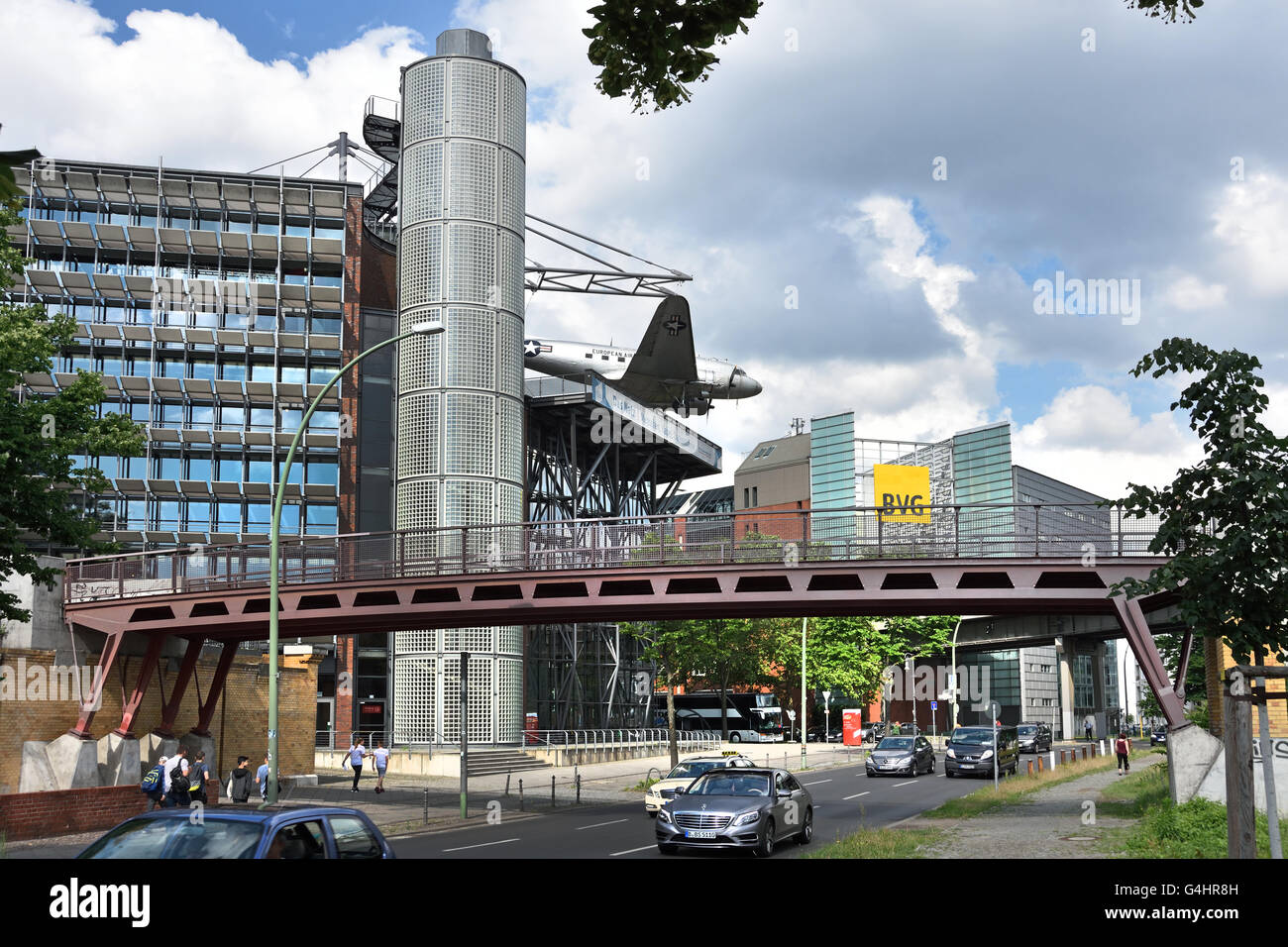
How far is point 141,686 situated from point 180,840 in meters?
28.5

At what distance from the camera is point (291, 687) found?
4519 centimetres

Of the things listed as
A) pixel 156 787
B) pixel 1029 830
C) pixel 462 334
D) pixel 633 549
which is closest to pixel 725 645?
pixel 633 549

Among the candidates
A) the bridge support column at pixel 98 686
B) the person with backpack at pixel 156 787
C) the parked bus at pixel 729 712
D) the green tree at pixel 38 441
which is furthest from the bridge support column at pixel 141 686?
the parked bus at pixel 729 712

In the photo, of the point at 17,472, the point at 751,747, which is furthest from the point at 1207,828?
the point at 751,747

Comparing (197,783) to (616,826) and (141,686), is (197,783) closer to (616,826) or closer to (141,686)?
(616,826)

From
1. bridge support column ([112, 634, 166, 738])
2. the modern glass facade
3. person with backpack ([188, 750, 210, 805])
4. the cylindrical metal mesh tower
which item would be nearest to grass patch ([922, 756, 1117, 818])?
person with backpack ([188, 750, 210, 805])

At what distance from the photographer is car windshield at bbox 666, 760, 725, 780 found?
100 ft

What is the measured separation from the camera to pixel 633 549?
3061 cm

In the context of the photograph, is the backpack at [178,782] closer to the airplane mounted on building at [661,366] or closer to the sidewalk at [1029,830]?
the sidewalk at [1029,830]

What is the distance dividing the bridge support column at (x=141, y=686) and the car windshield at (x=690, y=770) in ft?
49.3

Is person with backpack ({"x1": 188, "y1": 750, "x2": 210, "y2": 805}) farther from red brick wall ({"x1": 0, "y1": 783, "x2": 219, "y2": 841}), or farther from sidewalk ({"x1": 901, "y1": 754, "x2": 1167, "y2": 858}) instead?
A: sidewalk ({"x1": 901, "y1": 754, "x2": 1167, "y2": 858})

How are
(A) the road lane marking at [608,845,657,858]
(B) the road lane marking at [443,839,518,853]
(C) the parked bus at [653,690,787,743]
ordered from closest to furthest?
(A) the road lane marking at [608,845,657,858], (B) the road lane marking at [443,839,518,853], (C) the parked bus at [653,690,787,743]

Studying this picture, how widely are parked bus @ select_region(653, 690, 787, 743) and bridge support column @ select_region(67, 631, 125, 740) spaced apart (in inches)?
2232
